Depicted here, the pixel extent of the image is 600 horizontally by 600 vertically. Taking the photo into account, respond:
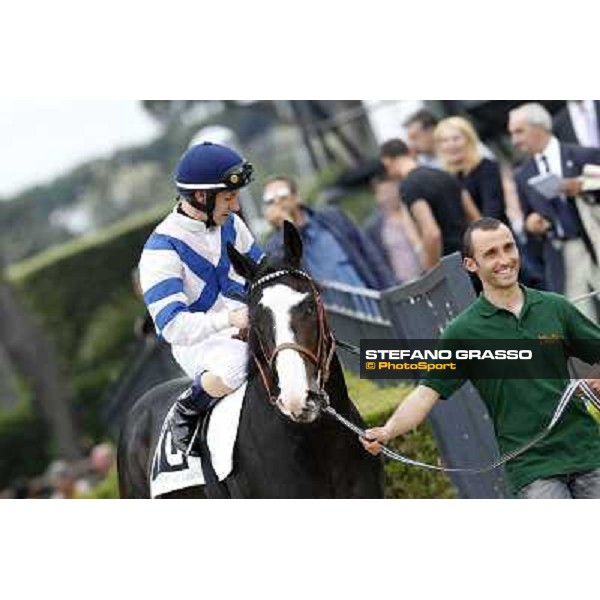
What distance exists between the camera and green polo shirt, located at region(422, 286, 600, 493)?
19.0 feet

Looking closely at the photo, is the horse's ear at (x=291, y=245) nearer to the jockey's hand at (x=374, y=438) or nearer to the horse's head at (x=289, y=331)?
the horse's head at (x=289, y=331)

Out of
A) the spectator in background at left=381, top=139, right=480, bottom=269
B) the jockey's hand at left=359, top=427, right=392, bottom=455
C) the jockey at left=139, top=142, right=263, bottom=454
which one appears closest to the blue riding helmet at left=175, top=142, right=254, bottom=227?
the jockey at left=139, top=142, right=263, bottom=454

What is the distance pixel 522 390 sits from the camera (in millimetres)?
6102

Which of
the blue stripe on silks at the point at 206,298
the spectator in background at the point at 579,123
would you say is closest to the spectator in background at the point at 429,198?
the spectator in background at the point at 579,123

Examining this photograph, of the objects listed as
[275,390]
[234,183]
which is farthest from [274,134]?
[275,390]

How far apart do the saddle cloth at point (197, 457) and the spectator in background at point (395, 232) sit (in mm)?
1144

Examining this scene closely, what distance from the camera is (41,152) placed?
265 inches

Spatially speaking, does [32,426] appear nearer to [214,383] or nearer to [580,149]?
[214,383]

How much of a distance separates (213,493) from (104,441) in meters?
1.09

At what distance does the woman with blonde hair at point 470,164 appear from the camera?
21.7 feet

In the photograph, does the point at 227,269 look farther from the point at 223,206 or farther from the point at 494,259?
the point at 494,259

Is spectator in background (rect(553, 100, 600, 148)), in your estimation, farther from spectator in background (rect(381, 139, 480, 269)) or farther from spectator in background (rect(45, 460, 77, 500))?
spectator in background (rect(45, 460, 77, 500))

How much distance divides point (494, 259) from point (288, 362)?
111 cm
